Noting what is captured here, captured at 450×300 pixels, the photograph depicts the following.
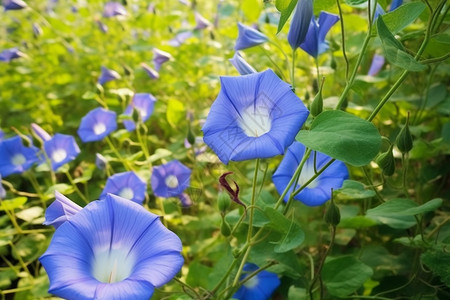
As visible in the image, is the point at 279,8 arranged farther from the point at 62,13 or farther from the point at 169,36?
the point at 62,13

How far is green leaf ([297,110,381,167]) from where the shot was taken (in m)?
0.74

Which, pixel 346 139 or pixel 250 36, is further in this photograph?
pixel 250 36

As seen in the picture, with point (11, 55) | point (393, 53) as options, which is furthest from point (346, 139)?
point (11, 55)

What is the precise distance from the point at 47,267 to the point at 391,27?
0.77m

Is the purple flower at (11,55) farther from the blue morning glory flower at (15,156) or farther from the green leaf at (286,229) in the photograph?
the green leaf at (286,229)

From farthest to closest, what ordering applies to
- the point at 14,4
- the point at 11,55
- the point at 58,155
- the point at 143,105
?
the point at 11,55, the point at 14,4, the point at 143,105, the point at 58,155

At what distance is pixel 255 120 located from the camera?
0.96 metres

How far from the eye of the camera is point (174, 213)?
1.62 m

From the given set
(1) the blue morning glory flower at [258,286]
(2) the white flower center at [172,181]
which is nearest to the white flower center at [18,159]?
(2) the white flower center at [172,181]

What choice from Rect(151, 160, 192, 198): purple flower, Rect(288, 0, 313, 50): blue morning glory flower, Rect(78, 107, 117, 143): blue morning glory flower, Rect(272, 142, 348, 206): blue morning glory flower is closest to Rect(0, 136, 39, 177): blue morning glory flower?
Rect(78, 107, 117, 143): blue morning glory flower

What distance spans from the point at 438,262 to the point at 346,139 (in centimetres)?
44

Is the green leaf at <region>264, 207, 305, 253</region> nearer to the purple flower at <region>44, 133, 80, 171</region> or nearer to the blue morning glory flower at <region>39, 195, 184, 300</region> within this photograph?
the blue morning glory flower at <region>39, 195, 184, 300</region>

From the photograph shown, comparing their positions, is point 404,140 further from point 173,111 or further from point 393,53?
point 173,111

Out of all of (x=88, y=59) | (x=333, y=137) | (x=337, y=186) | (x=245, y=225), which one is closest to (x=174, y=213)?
(x=245, y=225)
